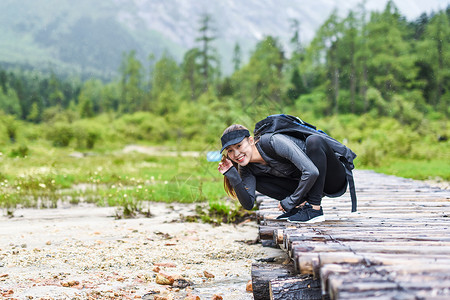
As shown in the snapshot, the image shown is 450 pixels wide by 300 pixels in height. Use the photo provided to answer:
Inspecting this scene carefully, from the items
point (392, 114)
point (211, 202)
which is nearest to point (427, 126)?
point (392, 114)

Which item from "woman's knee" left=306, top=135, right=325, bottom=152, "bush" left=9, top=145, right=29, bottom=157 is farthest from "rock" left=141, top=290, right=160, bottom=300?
"bush" left=9, top=145, right=29, bottom=157

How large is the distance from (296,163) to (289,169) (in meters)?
0.31

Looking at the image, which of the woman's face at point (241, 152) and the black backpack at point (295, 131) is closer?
the woman's face at point (241, 152)

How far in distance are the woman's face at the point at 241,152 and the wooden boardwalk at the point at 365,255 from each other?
646 mm

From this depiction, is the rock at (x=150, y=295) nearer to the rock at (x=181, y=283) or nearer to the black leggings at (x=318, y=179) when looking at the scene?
the rock at (x=181, y=283)

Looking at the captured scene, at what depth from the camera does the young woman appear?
346cm

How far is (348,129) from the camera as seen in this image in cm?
2539

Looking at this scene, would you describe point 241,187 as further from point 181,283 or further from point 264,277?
point 181,283

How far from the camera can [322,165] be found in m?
3.56

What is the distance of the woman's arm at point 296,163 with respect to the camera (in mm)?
3391

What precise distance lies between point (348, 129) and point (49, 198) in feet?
67.8

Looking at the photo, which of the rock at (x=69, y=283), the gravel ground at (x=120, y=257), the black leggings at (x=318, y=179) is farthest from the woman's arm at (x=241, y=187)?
the rock at (x=69, y=283)

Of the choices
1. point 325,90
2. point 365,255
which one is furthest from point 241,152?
point 325,90

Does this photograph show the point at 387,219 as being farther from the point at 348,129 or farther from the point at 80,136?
the point at 80,136
